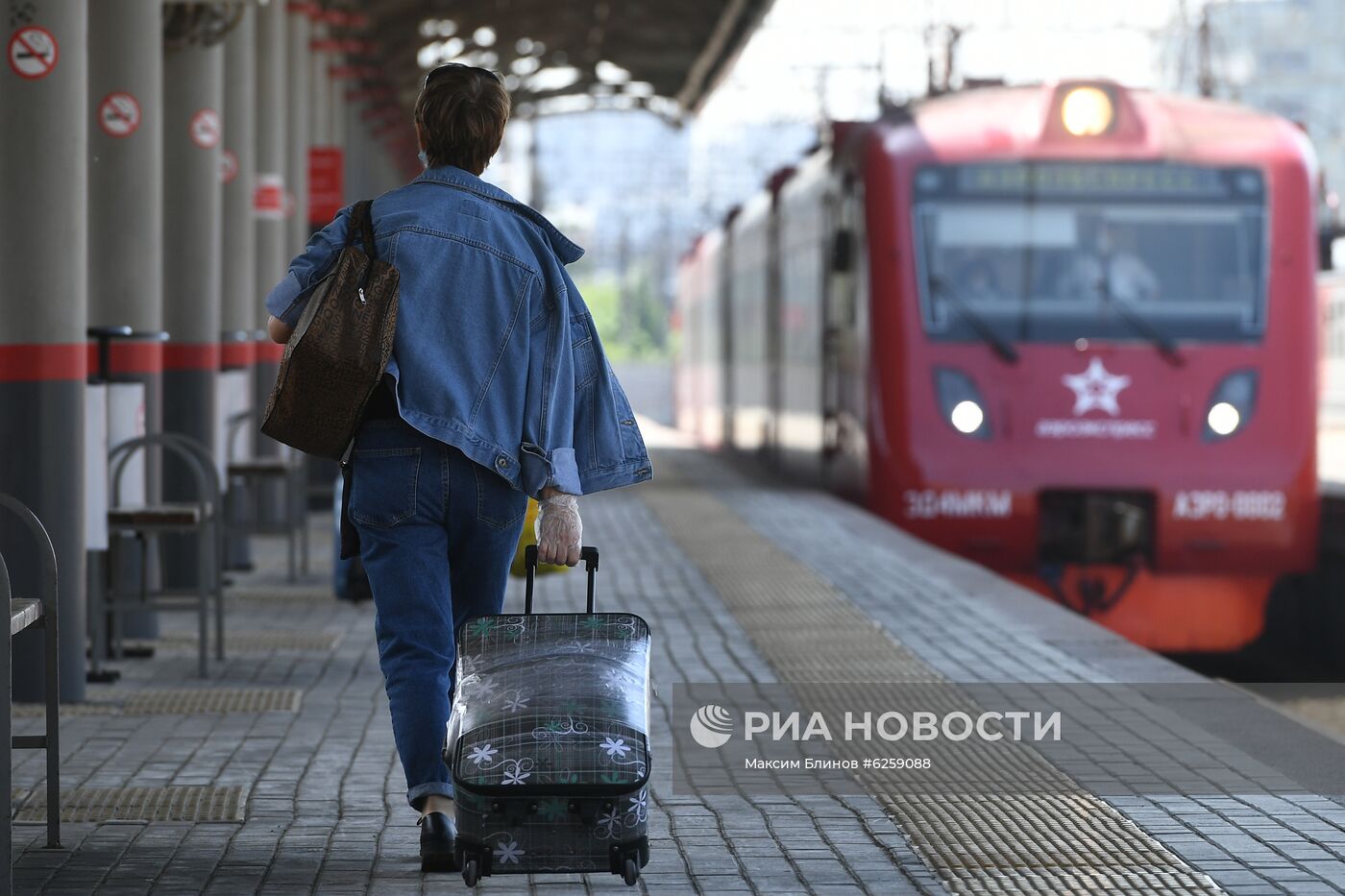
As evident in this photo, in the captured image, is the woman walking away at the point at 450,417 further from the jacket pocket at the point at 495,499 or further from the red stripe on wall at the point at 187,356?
the red stripe on wall at the point at 187,356

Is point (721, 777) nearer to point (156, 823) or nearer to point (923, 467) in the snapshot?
point (156, 823)

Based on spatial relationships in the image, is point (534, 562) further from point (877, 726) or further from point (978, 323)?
point (978, 323)

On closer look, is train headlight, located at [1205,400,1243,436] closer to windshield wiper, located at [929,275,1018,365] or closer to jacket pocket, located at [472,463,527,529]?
windshield wiper, located at [929,275,1018,365]

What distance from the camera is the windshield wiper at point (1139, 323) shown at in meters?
11.8

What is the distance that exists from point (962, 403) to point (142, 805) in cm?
711

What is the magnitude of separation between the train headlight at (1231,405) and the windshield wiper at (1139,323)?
270 mm

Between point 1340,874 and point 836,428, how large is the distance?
930 cm

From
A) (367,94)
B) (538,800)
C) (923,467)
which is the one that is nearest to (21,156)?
(538,800)

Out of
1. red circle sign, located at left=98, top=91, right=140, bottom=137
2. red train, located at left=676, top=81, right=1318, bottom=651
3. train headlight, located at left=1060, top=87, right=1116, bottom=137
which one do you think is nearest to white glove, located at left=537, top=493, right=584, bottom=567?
red circle sign, located at left=98, top=91, right=140, bottom=137

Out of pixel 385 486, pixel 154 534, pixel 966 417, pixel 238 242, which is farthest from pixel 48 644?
pixel 238 242

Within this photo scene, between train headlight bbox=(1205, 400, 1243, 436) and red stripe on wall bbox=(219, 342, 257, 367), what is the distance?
18.2ft

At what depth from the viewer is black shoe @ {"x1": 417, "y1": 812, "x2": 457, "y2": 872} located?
4461 mm

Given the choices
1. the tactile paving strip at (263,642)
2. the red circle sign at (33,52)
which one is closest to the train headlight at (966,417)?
the tactile paving strip at (263,642)

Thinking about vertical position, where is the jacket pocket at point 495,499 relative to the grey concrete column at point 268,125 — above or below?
below
